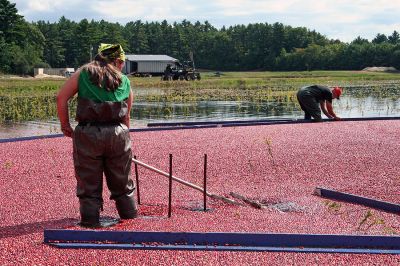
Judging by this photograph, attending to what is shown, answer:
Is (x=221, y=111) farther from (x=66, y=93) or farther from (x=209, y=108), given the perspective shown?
(x=66, y=93)

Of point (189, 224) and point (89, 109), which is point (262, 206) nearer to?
point (189, 224)

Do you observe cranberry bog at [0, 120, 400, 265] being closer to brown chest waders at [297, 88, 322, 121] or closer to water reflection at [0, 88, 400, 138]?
brown chest waders at [297, 88, 322, 121]

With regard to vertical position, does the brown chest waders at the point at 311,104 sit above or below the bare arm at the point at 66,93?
below

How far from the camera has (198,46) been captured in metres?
108

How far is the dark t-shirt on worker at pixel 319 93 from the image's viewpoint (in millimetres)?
15047

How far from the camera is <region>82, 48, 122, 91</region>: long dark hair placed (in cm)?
538

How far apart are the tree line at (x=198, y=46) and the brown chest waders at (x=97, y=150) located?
53.5 meters

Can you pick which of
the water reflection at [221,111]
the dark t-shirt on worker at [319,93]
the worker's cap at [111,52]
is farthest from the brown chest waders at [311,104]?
the worker's cap at [111,52]

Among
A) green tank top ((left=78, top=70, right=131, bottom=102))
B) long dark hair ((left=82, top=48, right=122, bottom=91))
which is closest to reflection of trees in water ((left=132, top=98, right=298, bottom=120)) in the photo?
long dark hair ((left=82, top=48, right=122, bottom=91))

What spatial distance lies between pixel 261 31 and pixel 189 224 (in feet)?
340

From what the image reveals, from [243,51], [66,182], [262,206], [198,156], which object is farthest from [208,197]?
[243,51]

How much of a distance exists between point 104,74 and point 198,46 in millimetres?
104068

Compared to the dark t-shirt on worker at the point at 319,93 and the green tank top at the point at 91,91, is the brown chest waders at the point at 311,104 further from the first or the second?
the green tank top at the point at 91,91

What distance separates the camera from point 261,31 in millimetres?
106750
